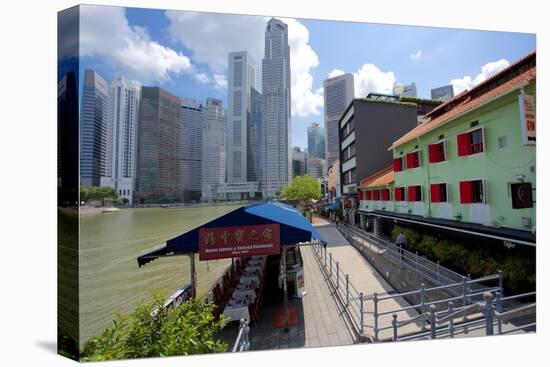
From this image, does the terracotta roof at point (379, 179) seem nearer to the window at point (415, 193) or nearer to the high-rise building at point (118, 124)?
the window at point (415, 193)

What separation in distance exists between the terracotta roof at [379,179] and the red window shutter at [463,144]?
4242 millimetres

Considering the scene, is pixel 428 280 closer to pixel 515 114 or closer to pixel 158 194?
pixel 515 114

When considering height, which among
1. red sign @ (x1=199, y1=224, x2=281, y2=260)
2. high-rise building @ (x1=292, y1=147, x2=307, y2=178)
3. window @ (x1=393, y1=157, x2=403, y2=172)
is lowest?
red sign @ (x1=199, y1=224, x2=281, y2=260)

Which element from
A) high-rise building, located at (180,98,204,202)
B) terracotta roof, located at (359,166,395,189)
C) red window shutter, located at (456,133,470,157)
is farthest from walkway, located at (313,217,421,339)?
high-rise building, located at (180,98,204,202)

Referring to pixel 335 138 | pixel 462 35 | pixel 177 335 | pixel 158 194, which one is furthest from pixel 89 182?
pixel 158 194

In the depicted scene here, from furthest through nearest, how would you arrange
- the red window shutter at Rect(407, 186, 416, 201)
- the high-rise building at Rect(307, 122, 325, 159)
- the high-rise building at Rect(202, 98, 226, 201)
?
1. the high-rise building at Rect(202, 98, 226, 201)
2. the high-rise building at Rect(307, 122, 325, 159)
3. the red window shutter at Rect(407, 186, 416, 201)

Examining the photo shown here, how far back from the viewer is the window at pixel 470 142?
228 inches

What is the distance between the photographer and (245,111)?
5331cm

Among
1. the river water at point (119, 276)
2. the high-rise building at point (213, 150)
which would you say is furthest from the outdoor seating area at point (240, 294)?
the high-rise building at point (213, 150)

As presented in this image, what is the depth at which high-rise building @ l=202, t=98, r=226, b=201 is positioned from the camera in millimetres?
66438

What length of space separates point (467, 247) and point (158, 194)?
144 ft

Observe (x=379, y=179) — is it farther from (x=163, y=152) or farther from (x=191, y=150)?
(x=191, y=150)

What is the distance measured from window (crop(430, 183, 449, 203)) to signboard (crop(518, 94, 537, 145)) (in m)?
3.13

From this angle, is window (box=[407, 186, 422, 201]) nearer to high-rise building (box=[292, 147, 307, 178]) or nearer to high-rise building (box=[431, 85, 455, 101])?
high-rise building (box=[431, 85, 455, 101])
